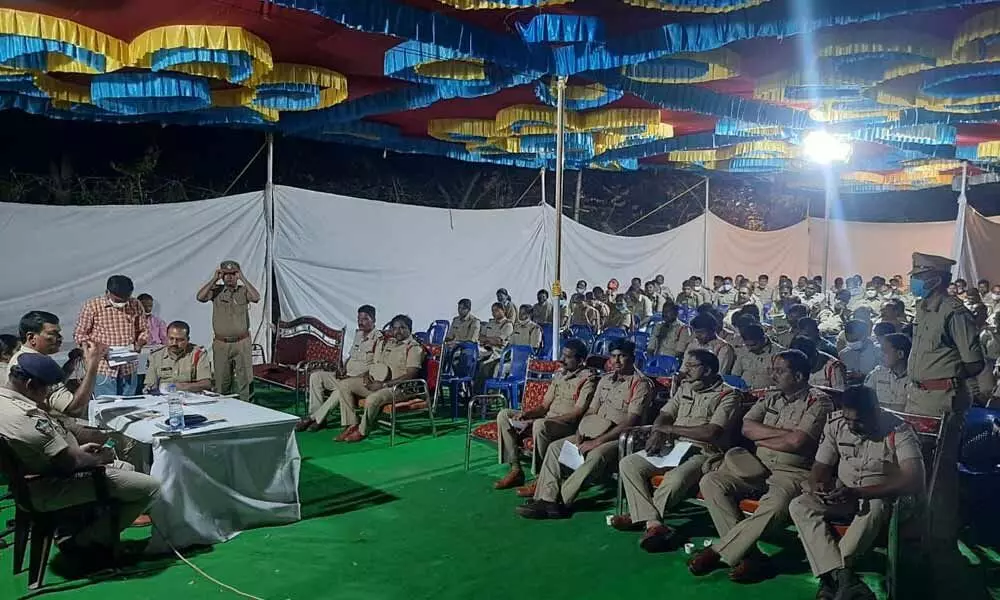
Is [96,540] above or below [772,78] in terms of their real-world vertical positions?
below

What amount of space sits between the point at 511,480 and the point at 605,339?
3875 mm

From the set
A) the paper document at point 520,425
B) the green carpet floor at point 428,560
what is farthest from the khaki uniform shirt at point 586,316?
the green carpet floor at point 428,560

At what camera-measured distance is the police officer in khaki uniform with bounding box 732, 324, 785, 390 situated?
6113 mm

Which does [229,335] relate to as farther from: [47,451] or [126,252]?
[47,451]

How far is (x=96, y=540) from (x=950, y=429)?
4.55m

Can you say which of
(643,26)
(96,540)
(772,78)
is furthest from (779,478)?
(772,78)

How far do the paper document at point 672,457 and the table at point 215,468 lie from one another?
7.10 ft

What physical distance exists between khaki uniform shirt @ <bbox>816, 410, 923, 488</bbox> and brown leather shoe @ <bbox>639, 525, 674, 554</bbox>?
0.98 m

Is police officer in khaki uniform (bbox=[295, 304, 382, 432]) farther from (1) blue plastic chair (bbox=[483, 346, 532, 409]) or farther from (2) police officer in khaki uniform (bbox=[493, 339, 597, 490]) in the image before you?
(2) police officer in khaki uniform (bbox=[493, 339, 597, 490])

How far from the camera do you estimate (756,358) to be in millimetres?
6426

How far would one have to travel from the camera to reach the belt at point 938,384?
498cm

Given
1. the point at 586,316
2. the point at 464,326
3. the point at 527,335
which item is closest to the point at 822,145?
the point at 586,316

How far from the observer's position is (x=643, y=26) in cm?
685

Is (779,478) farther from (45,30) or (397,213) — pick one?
(397,213)
